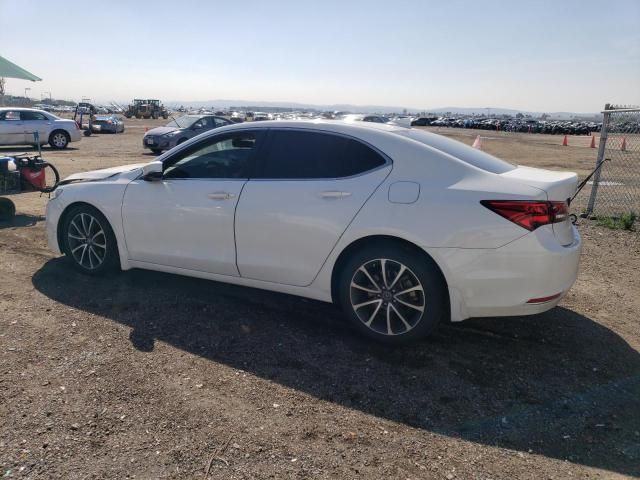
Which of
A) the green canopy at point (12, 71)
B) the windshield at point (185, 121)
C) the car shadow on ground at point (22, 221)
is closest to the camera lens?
the car shadow on ground at point (22, 221)

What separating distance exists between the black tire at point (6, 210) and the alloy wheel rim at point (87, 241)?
296 cm

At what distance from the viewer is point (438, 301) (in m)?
3.56

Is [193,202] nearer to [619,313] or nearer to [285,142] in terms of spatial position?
[285,142]

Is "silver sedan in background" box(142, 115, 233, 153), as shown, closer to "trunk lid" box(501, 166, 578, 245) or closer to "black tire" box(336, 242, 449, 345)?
"black tire" box(336, 242, 449, 345)

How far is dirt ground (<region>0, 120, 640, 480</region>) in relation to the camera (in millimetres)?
2602

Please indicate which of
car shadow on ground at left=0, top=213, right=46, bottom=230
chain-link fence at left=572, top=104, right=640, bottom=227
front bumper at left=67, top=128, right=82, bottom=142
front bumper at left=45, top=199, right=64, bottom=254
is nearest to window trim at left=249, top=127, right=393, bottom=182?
front bumper at left=45, top=199, right=64, bottom=254

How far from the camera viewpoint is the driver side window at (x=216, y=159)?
4293mm

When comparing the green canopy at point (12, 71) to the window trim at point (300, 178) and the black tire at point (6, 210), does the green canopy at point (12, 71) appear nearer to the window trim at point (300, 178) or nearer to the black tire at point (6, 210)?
the black tire at point (6, 210)

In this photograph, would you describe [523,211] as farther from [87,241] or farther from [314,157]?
[87,241]

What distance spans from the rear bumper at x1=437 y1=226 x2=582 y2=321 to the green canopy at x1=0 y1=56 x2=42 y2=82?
952 centimetres

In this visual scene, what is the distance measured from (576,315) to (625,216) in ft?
13.7

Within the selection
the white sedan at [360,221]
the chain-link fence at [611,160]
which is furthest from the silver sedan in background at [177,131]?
the white sedan at [360,221]

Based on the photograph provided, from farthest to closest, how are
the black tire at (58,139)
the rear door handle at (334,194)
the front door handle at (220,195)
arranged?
the black tire at (58,139) < the front door handle at (220,195) < the rear door handle at (334,194)

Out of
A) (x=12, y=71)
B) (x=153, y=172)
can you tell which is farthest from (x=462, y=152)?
(x=12, y=71)
